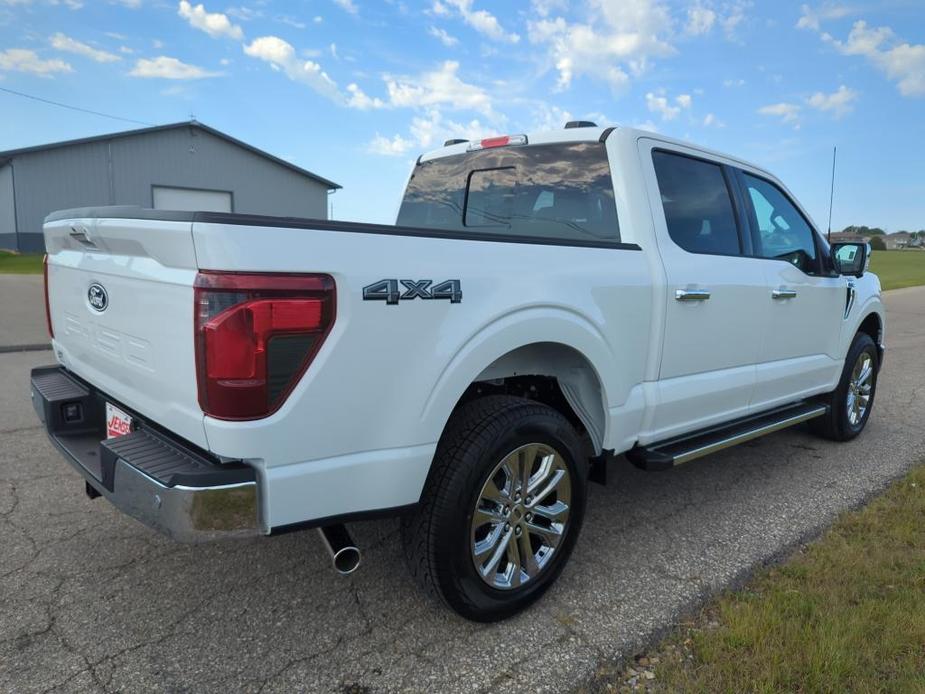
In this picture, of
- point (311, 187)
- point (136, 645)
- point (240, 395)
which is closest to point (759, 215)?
point (240, 395)

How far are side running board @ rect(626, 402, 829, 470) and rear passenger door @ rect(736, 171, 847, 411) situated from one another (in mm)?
92

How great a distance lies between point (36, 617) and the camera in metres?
2.63

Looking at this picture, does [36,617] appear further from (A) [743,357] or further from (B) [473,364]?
(A) [743,357]

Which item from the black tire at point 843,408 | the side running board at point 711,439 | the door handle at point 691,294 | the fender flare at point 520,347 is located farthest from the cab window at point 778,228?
the fender flare at point 520,347

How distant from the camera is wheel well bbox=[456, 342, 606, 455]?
9.43 feet

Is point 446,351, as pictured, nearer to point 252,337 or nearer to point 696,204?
point 252,337

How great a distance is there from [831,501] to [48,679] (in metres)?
3.93

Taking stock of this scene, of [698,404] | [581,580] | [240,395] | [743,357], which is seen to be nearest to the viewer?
[240,395]

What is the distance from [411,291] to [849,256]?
3719 mm

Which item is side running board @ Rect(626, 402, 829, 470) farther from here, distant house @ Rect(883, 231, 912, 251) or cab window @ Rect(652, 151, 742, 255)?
distant house @ Rect(883, 231, 912, 251)

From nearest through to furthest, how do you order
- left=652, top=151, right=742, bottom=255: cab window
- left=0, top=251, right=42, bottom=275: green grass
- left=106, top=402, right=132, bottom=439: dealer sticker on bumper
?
left=106, top=402, right=132, bottom=439: dealer sticker on bumper
left=652, top=151, right=742, bottom=255: cab window
left=0, top=251, right=42, bottom=275: green grass

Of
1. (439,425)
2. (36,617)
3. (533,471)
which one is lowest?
(36,617)

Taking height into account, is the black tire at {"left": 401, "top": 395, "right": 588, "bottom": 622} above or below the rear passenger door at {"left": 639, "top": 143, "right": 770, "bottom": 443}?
below

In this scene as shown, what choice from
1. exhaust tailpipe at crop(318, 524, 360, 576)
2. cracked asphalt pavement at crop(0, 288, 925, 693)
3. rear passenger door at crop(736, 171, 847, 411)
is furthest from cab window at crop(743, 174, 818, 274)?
exhaust tailpipe at crop(318, 524, 360, 576)
